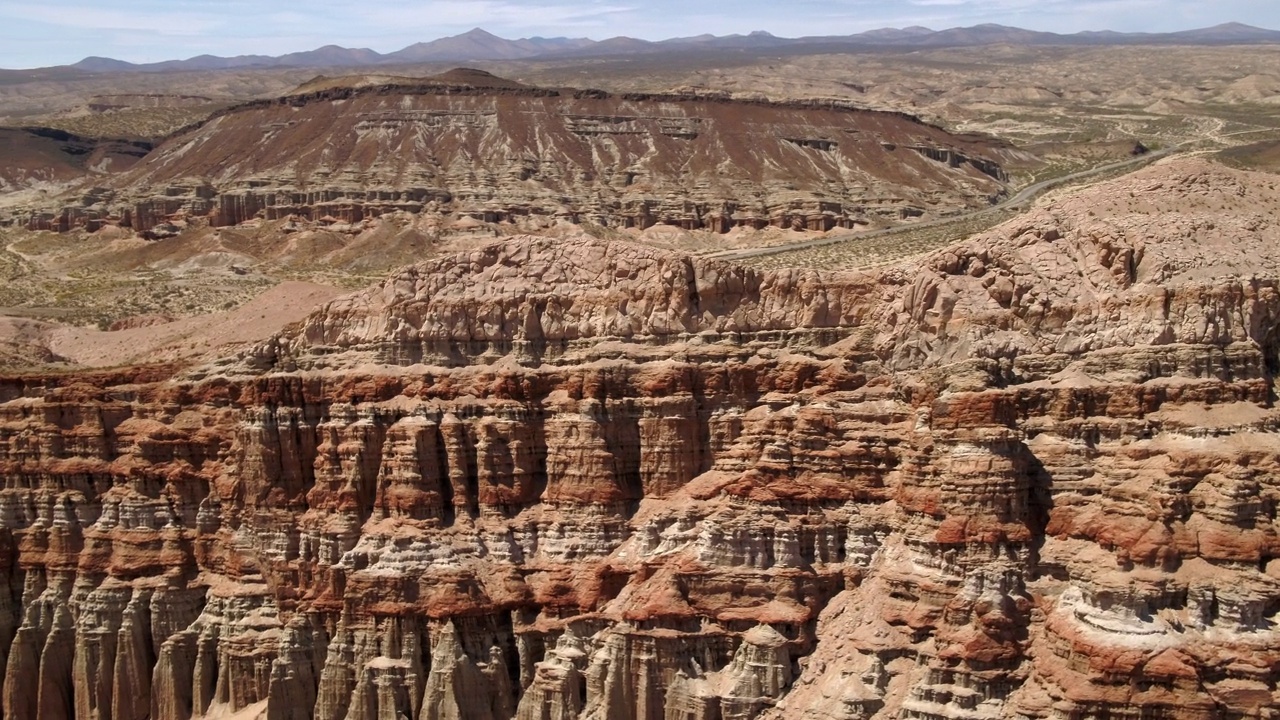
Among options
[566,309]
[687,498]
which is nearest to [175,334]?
[566,309]

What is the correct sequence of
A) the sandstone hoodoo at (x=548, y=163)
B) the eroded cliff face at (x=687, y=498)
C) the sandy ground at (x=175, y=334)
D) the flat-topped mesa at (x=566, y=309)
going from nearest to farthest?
the eroded cliff face at (x=687, y=498) → the flat-topped mesa at (x=566, y=309) → the sandy ground at (x=175, y=334) → the sandstone hoodoo at (x=548, y=163)

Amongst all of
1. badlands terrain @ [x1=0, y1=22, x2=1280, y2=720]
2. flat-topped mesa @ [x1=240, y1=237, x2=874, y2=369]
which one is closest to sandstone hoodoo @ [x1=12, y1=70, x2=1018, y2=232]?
badlands terrain @ [x1=0, y1=22, x2=1280, y2=720]

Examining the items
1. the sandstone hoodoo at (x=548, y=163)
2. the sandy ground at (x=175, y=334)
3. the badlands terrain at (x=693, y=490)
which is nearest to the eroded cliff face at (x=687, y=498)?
the badlands terrain at (x=693, y=490)

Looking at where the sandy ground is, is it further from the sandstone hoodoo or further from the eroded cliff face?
the sandstone hoodoo

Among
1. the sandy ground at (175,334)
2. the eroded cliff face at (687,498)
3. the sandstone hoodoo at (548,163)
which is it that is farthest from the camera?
the sandstone hoodoo at (548,163)

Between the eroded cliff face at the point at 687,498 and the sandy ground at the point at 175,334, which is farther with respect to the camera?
the sandy ground at the point at 175,334

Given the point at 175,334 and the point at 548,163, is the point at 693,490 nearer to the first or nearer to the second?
the point at 175,334

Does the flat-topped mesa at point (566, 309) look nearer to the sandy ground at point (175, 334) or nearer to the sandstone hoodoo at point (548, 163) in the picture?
the sandy ground at point (175, 334)

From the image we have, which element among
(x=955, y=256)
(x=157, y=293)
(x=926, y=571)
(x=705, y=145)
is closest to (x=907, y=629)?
(x=926, y=571)
